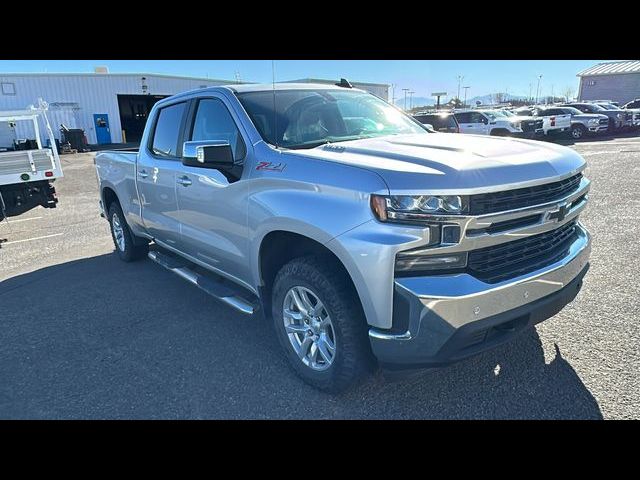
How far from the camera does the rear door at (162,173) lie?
4.37 meters

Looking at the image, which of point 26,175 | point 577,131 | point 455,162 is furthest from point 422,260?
point 577,131

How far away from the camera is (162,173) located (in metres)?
4.47

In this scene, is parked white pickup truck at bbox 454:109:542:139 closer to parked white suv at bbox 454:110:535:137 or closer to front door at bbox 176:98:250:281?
parked white suv at bbox 454:110:535:137

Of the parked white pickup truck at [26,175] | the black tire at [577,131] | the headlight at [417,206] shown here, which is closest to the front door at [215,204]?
the headlight at [417,206]

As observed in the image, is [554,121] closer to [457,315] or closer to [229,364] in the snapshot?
[229,364]

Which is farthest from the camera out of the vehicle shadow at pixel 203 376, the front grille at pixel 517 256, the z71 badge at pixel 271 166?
the z71 badge at pixel 271 166

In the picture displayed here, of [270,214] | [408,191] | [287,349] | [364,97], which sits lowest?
[287,349]

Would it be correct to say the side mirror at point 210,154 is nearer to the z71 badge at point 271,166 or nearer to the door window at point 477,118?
the z71 badge at point 271,166

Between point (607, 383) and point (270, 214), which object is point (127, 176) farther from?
point (607, 383)

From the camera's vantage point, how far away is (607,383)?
2.88 metres

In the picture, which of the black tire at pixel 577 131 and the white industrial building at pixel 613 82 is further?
the white industrial building at pixel 613 82

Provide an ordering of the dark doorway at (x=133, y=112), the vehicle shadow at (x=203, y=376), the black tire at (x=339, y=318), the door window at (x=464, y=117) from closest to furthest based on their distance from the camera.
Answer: the black tire at (x=339, y=318) < the vehicle shadow at (x=203, y=376) < the door window at (x=464, y=117) < the dark doorway at (x=133, y=112)

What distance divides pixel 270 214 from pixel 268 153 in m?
0.46
